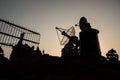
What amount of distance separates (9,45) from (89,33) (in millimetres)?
7739

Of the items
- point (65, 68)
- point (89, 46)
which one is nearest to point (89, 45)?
point (89, 46)

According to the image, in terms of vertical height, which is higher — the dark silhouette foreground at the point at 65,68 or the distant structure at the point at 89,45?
the distant structure at the point at 89,45

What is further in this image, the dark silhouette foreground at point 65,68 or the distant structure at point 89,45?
the distant structure at point 89,45

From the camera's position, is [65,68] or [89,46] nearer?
[65,68]

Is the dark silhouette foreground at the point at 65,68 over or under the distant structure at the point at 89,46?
under

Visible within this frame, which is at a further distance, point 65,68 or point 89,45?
point 89,45

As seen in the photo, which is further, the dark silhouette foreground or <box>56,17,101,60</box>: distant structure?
<box>56,17,101,60</box>: distant structure

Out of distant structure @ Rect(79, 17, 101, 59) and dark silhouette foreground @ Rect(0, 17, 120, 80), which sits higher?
distant structure @ Rect(79, 17, 101, 59)

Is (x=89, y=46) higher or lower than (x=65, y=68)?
higher

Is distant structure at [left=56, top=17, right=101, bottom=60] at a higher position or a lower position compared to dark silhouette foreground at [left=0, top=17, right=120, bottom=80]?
higher

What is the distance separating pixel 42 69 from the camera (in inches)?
197

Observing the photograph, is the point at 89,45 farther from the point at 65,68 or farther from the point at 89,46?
the point at 65,68

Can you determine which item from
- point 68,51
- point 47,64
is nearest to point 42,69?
point 47,64

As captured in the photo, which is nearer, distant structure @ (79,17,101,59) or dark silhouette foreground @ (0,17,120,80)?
dark silhouette foreground @ (0,17,120,80)
